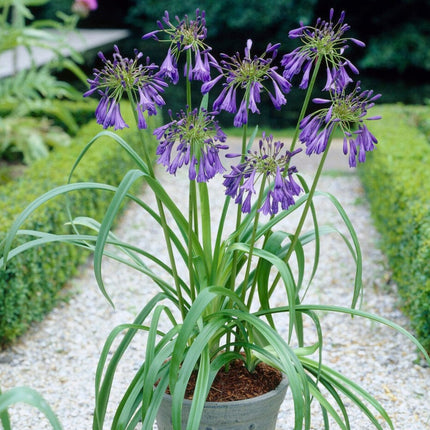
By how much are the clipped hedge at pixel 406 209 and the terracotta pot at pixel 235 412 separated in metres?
1.33

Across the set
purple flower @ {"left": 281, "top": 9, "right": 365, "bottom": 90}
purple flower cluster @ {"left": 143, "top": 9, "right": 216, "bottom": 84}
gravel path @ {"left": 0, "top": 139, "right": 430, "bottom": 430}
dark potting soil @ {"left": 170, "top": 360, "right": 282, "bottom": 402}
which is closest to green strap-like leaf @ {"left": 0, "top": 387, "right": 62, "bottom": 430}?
dark potting soil @ {"left": 170, "top": 360, "right": 282, "bottom": 402}

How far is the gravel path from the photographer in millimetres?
2850

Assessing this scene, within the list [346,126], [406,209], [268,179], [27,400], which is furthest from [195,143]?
[406,209]

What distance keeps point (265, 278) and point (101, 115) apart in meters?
0.75

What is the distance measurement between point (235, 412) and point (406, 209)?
219 centimetres

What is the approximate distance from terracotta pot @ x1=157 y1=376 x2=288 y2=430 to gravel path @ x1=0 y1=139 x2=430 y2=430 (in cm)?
74

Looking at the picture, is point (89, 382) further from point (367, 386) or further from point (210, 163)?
point (210, 163)

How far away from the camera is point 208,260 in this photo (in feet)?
7.06

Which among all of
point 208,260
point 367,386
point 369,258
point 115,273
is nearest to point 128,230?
point 115,273

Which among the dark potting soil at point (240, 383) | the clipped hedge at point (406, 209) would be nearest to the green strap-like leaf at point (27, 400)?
the dark potting soil at point (240, 383)

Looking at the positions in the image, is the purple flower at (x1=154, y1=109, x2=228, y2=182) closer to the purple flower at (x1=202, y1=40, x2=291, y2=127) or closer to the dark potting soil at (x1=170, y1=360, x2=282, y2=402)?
the purple flower at (x1=202, y1=40, x2=291, y2=127)

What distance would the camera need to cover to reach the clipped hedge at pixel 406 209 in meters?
3.22

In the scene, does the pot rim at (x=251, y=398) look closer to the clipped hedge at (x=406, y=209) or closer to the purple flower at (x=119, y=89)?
the purple flower at (x=119, y=89)

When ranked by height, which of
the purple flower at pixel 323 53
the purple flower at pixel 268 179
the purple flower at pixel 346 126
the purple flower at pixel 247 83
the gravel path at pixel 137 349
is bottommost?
the gravel path at pixel 137 349
